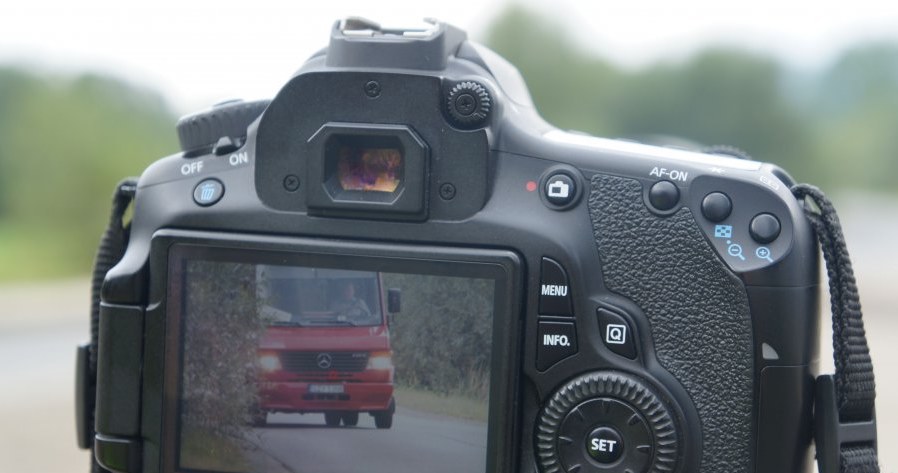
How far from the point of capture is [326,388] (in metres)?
1.01

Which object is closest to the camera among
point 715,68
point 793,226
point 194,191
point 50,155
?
point 793,226

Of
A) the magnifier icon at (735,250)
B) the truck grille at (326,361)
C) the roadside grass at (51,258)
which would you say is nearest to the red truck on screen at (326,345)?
the truck grille at (326,361)

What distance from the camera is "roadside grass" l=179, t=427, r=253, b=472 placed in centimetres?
103

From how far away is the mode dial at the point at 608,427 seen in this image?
0.95 m

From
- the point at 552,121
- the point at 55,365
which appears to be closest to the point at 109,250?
the point at 55,365

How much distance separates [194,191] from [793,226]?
54 cm

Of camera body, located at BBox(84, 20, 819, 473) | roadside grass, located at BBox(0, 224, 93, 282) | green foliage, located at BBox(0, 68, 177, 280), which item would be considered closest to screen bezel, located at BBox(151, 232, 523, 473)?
camera body, located at BBox(84, 20, 819, 473)

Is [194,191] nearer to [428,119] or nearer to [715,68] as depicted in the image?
[428,119]

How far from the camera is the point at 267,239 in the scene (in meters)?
1.02

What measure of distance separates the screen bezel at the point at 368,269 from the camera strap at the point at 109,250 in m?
0.11

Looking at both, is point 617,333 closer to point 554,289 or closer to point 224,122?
point 554,289

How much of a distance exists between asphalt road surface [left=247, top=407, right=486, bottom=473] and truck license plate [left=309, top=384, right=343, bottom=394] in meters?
0.02

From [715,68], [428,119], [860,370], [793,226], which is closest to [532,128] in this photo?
[428,119]

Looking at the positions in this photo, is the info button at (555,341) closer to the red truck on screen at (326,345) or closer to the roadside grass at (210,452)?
the red truck on screen at (326,345)
